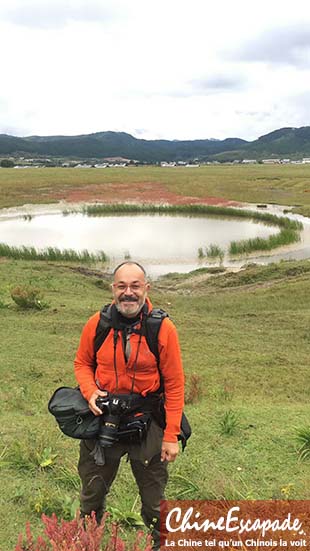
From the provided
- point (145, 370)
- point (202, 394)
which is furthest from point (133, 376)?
point (202, 394)

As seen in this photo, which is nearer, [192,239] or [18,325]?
[18,325]

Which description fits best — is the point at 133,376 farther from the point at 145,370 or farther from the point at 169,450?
the point at 169,450

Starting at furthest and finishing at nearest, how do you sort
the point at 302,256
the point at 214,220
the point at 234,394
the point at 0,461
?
the point at 214,220 < the point at 302,256 < the point at 234,394 < the point at 0,461

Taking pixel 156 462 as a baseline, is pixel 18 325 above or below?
below

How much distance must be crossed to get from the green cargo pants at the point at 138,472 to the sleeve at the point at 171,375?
0.57 feet

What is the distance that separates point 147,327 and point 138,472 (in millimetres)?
1196

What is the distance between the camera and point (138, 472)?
3.53 meters

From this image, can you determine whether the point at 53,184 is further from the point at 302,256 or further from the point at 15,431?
the point at 15,431

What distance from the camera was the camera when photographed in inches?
129

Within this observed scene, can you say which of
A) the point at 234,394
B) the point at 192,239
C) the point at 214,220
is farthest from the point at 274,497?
the point at 214,220

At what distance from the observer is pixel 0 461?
4.76 meters

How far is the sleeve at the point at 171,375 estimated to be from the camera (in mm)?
3242

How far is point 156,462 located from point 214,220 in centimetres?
3666

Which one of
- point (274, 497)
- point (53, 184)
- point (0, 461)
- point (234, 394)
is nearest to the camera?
point (274, 497)
